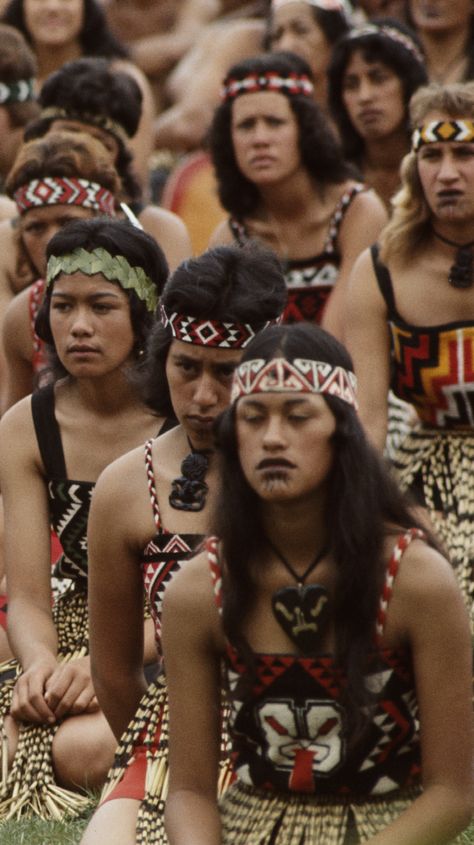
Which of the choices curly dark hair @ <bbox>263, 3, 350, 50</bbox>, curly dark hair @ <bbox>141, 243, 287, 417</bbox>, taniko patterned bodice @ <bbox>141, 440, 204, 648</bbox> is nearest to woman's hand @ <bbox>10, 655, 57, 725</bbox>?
taniko patterned bodice @ <bbox>141, 440, 204, 648</bbox>

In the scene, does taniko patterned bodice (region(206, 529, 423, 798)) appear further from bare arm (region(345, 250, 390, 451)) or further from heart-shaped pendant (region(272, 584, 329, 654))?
bare arm (region(345, 250, 390, 451))

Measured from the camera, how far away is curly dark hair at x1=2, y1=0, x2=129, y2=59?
8.85 m

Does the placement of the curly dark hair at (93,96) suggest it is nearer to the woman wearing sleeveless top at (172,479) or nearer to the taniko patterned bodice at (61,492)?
the taniko patterned bodice at (61,492)

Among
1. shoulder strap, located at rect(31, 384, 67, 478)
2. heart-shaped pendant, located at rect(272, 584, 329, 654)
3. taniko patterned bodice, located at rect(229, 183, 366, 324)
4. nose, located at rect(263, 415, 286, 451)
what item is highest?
taniko patterned bodice, located at rect(229, 183, 366, 324)

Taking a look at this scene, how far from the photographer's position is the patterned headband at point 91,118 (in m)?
6.98

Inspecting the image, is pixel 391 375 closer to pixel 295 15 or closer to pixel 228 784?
pixel 228 784

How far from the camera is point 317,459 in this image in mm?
3303

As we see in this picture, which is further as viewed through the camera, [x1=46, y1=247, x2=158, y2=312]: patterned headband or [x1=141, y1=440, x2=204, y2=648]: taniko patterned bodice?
[x1=46, y1=247, x2=158, y2=312]: patterned headband

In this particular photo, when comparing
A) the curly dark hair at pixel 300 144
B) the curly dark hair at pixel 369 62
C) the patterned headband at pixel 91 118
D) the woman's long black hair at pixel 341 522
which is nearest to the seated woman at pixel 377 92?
the curly dark hair at pixel 369 62

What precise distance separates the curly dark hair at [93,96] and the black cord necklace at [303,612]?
12.2 feet

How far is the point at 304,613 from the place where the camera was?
3328 millimetres

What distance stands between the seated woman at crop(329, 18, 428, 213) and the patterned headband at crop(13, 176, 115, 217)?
184 cm

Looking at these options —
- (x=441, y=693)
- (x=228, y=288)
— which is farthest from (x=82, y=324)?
(x=441, y=693)

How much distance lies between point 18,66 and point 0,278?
1560mm
